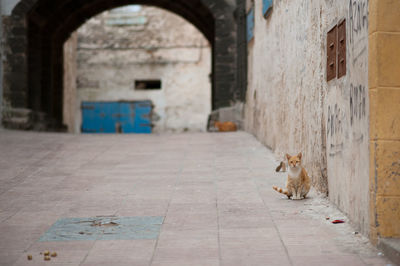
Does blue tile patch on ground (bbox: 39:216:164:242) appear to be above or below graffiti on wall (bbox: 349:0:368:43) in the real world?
below

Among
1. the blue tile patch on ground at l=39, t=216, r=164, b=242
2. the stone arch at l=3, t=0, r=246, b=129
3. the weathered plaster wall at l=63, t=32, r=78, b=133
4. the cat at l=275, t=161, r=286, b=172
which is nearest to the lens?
the blue tile patch on ground at l=39, t=216, r=164, b=242

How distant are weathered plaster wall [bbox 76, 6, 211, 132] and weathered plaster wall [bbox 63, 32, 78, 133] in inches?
31.1

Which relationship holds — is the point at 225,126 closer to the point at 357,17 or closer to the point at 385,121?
the point at 357,17

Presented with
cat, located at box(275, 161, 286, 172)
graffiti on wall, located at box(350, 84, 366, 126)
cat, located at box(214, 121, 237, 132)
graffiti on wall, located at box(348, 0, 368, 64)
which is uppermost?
graffiti on wall, located at box(348, 0, 368, 64)

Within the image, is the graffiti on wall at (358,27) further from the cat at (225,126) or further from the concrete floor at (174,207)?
the cat at (225,126)

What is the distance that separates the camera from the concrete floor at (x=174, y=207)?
3.41m

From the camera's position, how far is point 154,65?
2088 cm

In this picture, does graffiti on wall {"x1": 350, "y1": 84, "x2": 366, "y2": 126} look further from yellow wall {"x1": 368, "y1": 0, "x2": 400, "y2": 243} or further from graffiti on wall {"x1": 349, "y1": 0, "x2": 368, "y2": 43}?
graffiti on wall {"x1": 349, "y1": 0, "x2": 368, "y2": 43}

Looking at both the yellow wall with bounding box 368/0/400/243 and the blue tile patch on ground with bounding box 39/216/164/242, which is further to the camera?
the blue tile patch on ground with bounding box 39/216/164/242

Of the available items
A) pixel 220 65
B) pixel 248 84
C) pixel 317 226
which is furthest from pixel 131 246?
pixel 220 65

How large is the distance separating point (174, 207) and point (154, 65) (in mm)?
16513

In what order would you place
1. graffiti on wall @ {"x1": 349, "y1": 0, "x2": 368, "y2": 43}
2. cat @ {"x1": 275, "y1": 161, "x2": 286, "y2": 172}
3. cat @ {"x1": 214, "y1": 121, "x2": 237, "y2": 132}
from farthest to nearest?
cat @ {"x1": 214, "y1": 121, "x2": 237, "y2": 132} → cat @ {"x1": 275, "y1": 161, "x2": 286, "y2": 172} → graffiti on wall @ {"x1": 349, "y1": 0, "x2": 368, "y2": 43}

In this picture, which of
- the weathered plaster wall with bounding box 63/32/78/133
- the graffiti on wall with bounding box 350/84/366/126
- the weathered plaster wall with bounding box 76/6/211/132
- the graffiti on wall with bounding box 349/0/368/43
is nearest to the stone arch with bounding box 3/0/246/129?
the weathered plaster wall with bounding box 63/32/78/133

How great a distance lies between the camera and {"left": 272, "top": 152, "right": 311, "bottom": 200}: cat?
4.96 meters
